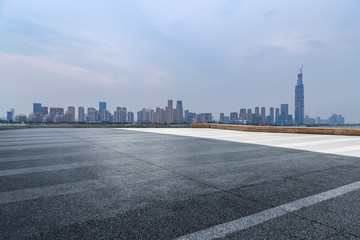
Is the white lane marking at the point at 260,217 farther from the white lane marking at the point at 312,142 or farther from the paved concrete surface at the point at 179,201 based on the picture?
the white lane marking at the point at 312,142

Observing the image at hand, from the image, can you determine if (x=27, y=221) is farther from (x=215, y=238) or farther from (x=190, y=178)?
(x=190, y=178)

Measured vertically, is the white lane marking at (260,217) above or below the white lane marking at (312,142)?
below

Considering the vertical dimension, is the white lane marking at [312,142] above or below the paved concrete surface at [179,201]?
above

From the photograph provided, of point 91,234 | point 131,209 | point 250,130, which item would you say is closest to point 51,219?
point 91,234

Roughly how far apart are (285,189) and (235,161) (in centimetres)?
250

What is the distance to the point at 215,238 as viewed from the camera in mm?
2271

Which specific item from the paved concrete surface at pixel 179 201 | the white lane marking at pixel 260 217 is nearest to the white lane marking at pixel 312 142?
the paved concrete surface at pixel 179 201

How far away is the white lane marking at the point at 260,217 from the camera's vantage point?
7.70 ft

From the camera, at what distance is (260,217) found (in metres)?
2.74

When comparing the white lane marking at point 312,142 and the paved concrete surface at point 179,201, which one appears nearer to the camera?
the paved concrete surface at point 179,201

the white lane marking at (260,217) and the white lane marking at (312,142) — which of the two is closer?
the white lane marking at (260,217)

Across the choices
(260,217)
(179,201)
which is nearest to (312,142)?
(260,217)

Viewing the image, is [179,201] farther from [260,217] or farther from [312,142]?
[312,142]

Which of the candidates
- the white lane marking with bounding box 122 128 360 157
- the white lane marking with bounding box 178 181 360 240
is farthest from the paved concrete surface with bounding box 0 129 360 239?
the white lane marking with bounding box 122 128 360 157
